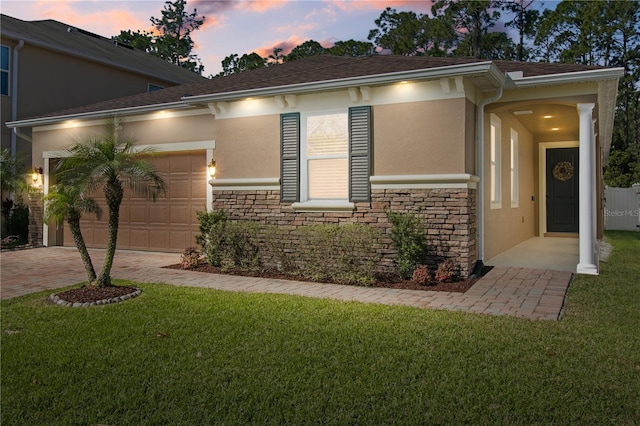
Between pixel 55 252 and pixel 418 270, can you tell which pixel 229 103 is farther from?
pixel 55 252

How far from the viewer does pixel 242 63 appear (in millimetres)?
32875

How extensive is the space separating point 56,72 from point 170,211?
24.3 feet

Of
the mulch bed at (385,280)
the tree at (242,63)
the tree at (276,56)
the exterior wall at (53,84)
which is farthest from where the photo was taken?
the tree at (276,56)

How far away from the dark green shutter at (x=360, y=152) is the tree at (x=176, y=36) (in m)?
29.5

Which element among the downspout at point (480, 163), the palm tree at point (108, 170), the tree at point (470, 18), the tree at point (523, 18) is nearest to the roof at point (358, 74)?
the downspout at point (480, 163)

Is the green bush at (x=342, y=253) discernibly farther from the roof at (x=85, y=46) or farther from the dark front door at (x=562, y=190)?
the roof at (x=85, y=46)

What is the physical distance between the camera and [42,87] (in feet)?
46.7

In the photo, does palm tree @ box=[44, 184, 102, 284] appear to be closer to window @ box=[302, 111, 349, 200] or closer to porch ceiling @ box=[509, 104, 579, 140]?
window @ box=[302, 111, 349, 200]

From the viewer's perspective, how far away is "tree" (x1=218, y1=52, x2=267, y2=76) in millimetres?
32281

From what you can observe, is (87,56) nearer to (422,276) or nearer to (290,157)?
(290,157)

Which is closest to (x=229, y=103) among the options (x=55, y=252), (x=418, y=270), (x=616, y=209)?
(x=418, y=270)

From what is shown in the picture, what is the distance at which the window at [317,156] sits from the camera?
810 centimetres

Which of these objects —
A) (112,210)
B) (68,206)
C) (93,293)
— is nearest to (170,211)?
(112,210)

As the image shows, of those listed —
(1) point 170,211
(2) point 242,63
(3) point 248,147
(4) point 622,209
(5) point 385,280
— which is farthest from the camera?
(2) point 242,63
